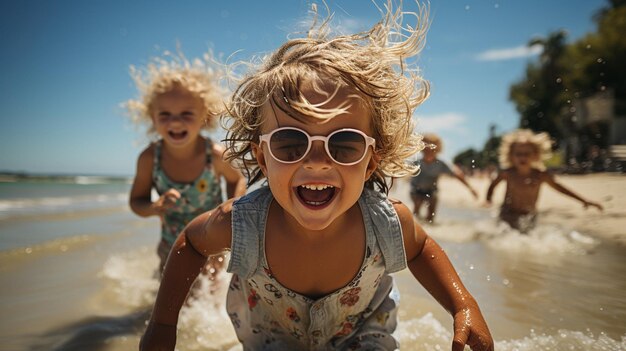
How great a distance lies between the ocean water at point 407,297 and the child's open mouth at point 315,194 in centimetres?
128

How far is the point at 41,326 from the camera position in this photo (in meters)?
2.99

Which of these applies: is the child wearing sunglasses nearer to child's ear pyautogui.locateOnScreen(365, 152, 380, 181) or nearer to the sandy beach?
child's ear pyautogui.locateOnScreen(365, 152, 380, 181)

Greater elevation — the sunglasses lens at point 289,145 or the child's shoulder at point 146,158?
the sunglasses lens at point 289,145

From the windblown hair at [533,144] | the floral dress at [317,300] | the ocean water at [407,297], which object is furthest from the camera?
the windblown hair at [533,144]

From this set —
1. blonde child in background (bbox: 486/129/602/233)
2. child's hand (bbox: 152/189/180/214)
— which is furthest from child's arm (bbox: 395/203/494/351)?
blonde child in background (bbox: 486/129/602/233)

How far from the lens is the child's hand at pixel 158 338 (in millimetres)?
1866

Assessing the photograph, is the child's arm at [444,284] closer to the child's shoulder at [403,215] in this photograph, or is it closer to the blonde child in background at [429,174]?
the child's shoulder at [403,215]

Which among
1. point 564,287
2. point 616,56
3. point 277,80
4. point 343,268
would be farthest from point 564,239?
point 616,56

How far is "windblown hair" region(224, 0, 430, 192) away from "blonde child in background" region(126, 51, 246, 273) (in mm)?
1593

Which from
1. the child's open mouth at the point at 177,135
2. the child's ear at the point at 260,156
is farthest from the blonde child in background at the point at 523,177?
the child's ear at the point at 260,156

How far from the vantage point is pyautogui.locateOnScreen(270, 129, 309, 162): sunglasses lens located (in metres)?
1.80

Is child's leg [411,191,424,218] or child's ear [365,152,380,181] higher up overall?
child's ear [365,152,380,181]

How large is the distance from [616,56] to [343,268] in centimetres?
3183

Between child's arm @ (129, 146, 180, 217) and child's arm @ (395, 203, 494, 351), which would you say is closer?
child's arm @ (395, 203, 494, 351)
